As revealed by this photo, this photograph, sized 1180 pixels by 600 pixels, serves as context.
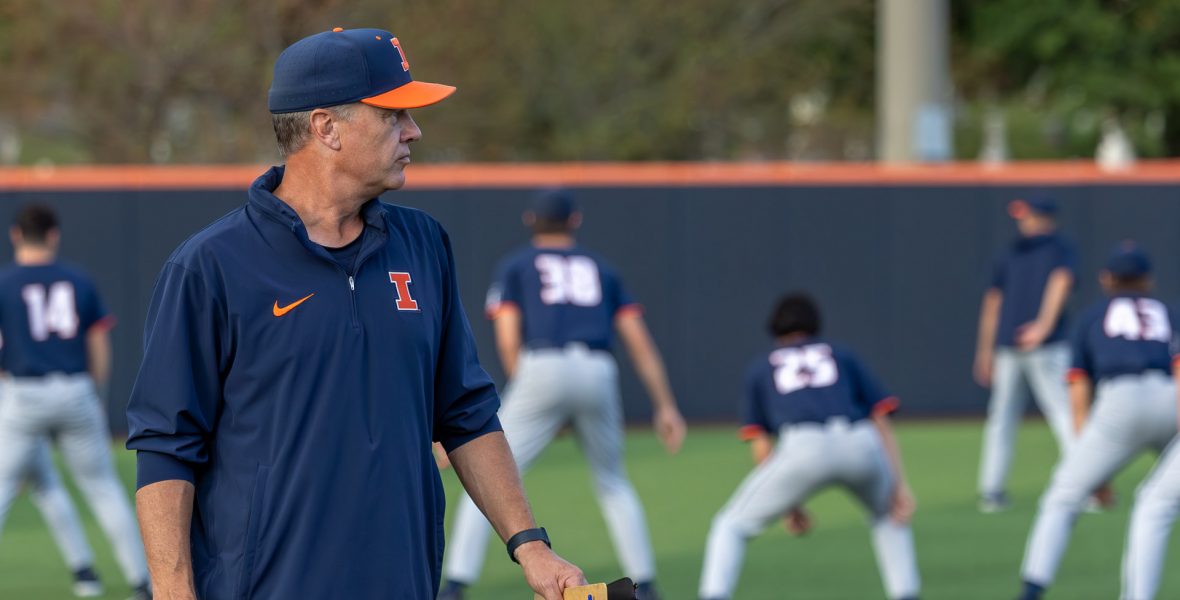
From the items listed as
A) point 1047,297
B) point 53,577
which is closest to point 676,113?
point 1047,297

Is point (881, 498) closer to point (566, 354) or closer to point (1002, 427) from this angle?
point (566, 354)

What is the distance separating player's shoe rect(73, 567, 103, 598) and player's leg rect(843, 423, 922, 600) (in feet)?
13.3

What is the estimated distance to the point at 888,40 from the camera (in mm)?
19469

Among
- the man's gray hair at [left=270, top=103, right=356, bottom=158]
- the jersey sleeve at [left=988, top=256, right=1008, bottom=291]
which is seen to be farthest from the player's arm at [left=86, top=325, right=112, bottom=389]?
the jersey sleeve at [left=988, top=256, right=1008, bottom=291]

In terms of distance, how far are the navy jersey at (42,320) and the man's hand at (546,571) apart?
586cm

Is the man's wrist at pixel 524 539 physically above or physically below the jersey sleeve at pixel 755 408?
above

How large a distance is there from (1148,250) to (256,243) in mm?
14211

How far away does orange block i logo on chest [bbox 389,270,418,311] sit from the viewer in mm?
3536

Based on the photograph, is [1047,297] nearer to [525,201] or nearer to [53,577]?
[525,201]

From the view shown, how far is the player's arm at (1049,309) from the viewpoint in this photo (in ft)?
38.4

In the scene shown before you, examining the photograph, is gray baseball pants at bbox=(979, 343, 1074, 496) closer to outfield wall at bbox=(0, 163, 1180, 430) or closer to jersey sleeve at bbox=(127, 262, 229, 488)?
outfield wall at bbox=(0, 163, 1180, 430)

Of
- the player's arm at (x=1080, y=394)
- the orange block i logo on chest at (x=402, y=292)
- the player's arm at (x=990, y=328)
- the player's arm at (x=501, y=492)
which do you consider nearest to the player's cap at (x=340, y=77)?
the orange block i logo on chest at (x=402, y=292)

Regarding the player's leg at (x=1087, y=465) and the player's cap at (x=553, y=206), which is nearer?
the player's leg at (x=1087, y=465)

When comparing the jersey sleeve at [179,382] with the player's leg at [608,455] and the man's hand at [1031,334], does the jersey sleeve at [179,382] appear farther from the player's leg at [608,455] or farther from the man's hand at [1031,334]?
the man's hand at [1031,334]
